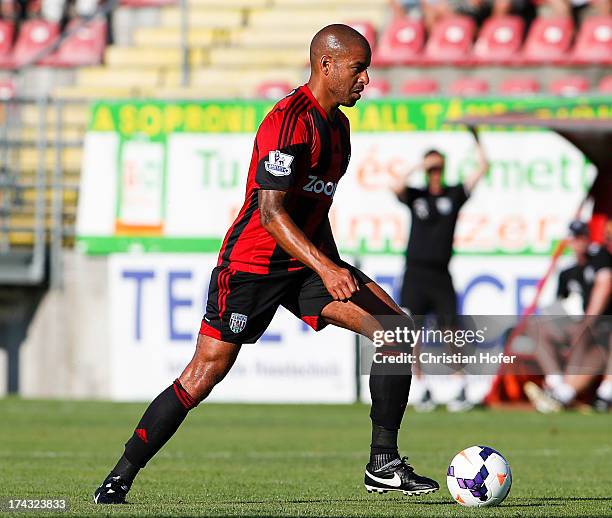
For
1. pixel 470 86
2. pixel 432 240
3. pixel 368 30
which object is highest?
pixel 368 30

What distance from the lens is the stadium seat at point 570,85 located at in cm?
1752

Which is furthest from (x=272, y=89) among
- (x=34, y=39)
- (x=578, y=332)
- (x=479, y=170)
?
(x=578, y=332)

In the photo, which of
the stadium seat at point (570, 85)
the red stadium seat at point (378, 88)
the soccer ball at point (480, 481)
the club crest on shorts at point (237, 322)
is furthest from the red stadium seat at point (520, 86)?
the club crest on shorts at point (237, 322)

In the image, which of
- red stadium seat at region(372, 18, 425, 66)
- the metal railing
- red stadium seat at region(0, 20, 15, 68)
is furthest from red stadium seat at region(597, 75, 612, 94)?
red stadium seat at region(0, 20, 15, 68)

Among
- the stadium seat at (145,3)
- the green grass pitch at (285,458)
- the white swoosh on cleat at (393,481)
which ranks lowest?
the green grass pitch at (285,458)

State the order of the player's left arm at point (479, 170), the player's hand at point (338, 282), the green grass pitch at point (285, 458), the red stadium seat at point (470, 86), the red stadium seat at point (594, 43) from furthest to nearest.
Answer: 1. the red stadium seat at point (594, 43)
2. the red stadium seat at point (470, 86)
3. the player's left arm at point (479, 170)
4. the green grass pitch at point (285, 458)
5. the player's hand at point (338, 282)

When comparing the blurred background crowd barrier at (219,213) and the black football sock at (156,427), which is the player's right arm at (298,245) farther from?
the blurred background crowd barrier at (219,213)

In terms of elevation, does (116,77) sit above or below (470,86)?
below

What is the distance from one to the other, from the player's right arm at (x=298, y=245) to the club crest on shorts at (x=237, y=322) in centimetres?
39

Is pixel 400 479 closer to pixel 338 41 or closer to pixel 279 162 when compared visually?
pixel 279 162

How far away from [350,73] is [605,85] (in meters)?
11.6

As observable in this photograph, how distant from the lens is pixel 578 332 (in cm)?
1459

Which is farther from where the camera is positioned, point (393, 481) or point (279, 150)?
point (393, 481)

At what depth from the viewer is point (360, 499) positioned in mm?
6922
